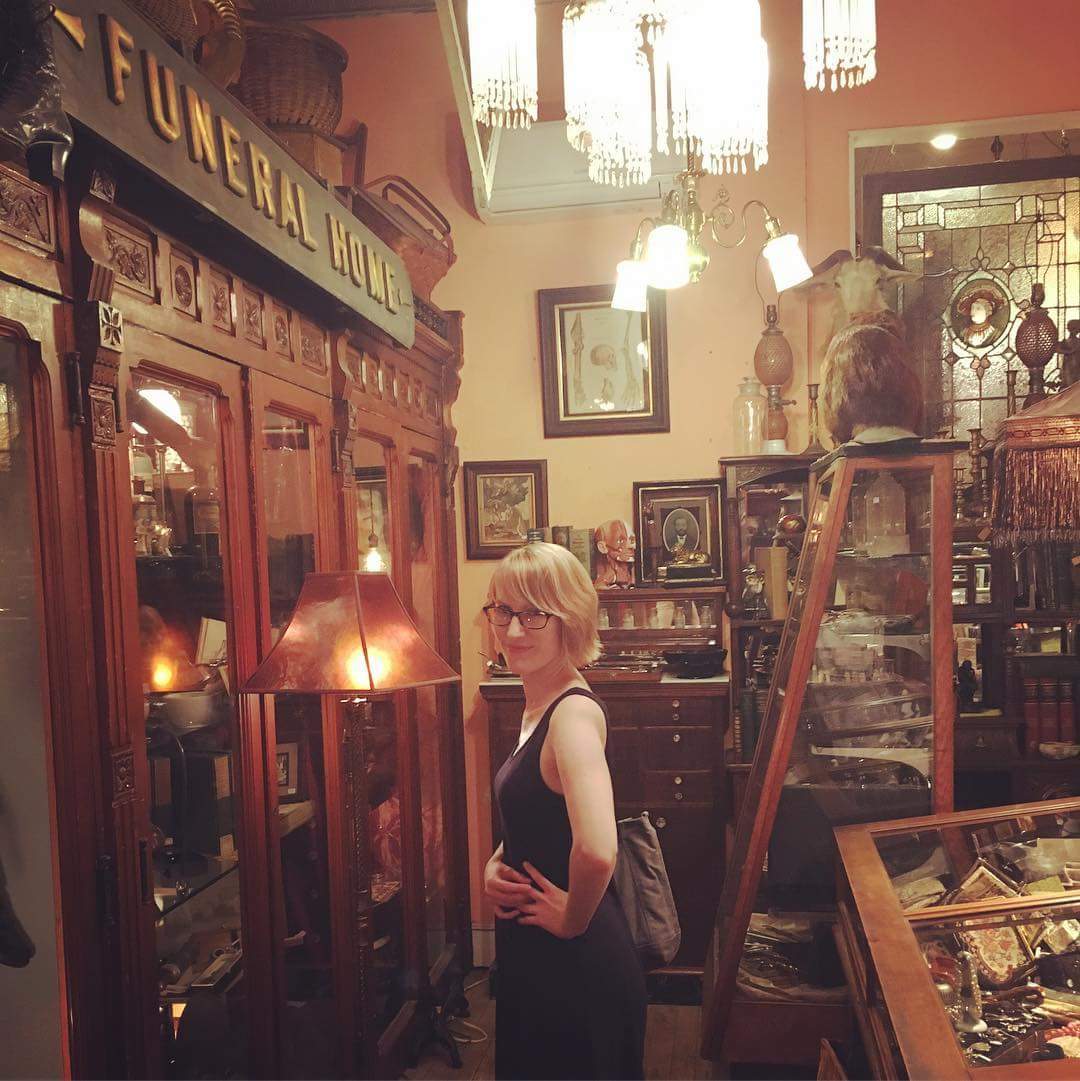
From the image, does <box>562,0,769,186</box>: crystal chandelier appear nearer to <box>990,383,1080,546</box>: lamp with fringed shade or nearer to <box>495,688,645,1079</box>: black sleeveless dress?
<box>990,383,1080,546</box>: lamp with fringed shade

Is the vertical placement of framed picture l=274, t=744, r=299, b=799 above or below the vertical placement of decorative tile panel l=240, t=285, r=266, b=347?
below

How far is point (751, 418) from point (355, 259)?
211cm

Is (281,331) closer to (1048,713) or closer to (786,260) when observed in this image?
(786,260)

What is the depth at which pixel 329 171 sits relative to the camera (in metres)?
3.38

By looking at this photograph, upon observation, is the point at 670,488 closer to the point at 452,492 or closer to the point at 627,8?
the point at 452,492

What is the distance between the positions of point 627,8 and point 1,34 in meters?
1.24

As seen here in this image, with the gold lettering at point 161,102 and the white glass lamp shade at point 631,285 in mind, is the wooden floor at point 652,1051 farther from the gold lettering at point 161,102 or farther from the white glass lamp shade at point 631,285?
the gold lettering at point 161,102

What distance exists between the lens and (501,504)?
15.1ft

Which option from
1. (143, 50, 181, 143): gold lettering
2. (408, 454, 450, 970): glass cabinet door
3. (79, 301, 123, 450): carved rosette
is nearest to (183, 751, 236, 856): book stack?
(79, 301, 123, 450): carved rosette

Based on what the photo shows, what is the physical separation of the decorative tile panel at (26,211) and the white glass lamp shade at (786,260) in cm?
259

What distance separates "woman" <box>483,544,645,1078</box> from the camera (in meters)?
1.86

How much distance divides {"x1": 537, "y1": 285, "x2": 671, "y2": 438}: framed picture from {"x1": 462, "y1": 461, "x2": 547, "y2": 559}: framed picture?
248 mm

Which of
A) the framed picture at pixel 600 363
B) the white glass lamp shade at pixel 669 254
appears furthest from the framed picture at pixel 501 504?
the white glass lamp shade at pixel 669 254

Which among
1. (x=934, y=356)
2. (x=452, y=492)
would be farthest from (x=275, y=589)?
(x=934, y=356)
